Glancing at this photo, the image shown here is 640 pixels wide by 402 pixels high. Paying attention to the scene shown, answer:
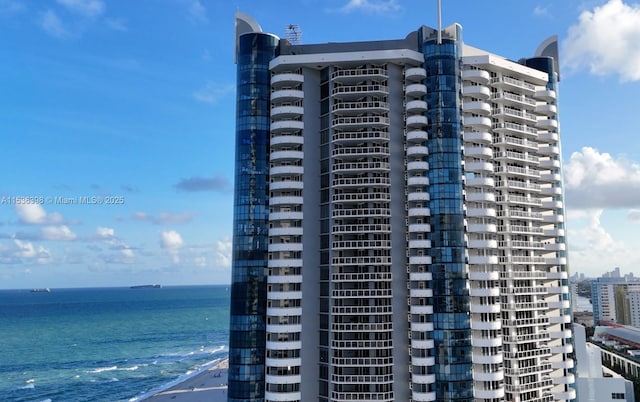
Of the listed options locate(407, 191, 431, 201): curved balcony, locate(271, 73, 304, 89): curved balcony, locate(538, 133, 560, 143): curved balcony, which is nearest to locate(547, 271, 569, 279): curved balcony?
locate(538, 133, 560, 143): curved balcony

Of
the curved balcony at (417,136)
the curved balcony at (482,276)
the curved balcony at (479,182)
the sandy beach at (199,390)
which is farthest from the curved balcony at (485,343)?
the sandy beach at (199,390)

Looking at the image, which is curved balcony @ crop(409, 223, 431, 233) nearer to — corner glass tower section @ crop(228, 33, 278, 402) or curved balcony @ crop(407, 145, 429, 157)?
curved balcony @ crop(407, 145, 429, 157)

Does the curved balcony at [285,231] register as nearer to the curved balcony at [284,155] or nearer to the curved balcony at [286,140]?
the curved balcony at [284,155]

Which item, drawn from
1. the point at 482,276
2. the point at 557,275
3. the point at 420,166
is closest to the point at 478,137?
the point at 420,166

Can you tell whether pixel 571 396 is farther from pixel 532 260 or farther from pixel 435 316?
pixel 435 316

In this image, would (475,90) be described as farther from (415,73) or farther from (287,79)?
(287,79)

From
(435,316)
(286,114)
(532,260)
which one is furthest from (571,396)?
(286,114)
